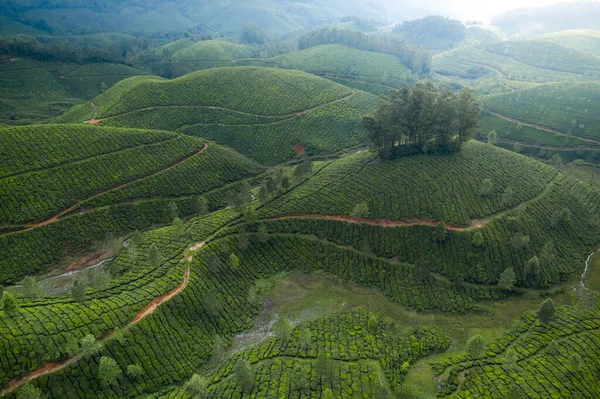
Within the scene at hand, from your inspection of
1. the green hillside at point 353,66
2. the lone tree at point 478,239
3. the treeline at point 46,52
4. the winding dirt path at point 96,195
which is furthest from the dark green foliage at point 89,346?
the treeline at point 46,52

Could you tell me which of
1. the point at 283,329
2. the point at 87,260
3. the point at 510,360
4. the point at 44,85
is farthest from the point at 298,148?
the point at 44,85

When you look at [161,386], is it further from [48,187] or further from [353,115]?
[353,115]

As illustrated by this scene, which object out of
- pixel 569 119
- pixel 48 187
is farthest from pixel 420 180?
pixel 569 119

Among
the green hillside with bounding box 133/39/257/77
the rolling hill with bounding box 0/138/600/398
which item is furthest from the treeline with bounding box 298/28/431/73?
the rolling hill with bounding box 0/138/600/398

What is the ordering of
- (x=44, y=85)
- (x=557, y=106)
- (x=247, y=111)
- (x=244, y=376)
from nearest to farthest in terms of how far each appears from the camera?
(x=244, y=376) → (x=247, y=111) → (x=557, y=106) → (x=44, y=85)

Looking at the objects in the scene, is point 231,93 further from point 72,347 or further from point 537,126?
point 537,126

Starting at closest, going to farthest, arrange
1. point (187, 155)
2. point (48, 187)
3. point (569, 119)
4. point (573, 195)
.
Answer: point (48, 187)
point (573, 195)
point (187, 155)
point (569, 119)

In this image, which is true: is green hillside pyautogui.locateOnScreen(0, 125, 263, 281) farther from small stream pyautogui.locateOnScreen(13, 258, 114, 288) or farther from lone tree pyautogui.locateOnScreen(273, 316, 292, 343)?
lone tree pyautogui.locateOnScreen(273, 316, 292, 343)
